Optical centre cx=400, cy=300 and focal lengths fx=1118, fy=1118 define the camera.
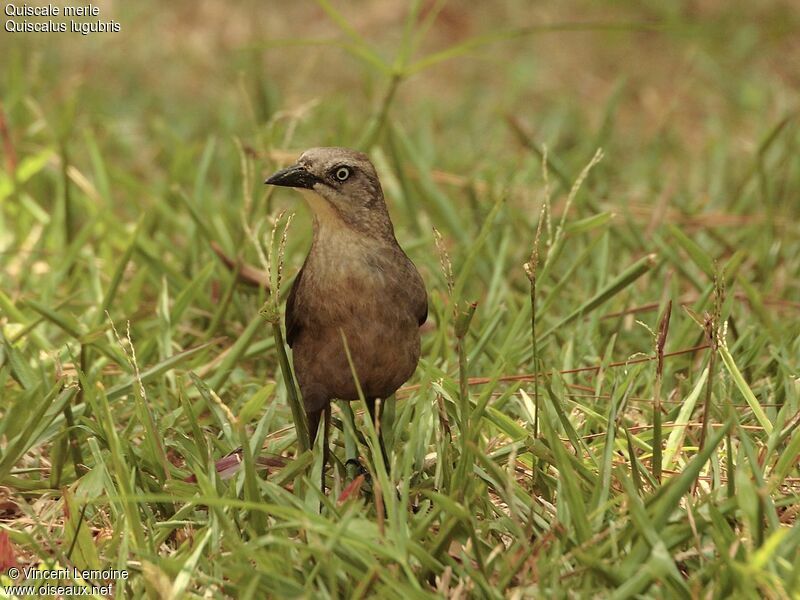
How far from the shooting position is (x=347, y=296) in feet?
9.06

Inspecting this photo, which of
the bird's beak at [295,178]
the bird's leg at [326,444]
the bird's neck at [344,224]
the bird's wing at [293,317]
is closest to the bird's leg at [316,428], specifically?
the bird's leg at [326,444]

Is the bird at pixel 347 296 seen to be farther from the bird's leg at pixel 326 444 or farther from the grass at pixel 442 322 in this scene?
the grass at pixel 442 322

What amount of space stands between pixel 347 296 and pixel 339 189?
318 millimetres

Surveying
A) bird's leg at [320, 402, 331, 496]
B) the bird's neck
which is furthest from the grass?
the bird's neck

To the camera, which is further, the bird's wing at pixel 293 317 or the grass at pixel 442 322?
the bird's wing at pixel 293 317

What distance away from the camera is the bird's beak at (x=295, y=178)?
9.33 feet

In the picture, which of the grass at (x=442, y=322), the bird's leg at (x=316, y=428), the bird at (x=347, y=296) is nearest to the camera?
the grass at (x=442, y=322)

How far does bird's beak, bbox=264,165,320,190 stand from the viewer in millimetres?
2844

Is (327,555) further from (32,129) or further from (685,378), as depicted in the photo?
(32,129)

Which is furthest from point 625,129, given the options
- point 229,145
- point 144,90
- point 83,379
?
point 83,379

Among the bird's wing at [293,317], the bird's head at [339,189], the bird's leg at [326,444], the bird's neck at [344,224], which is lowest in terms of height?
the bird's leg at [326,444]

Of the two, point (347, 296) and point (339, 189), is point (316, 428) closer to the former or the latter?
point (347, 296)

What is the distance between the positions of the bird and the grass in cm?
13

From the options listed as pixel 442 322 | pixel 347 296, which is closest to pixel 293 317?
pixel 347 296
